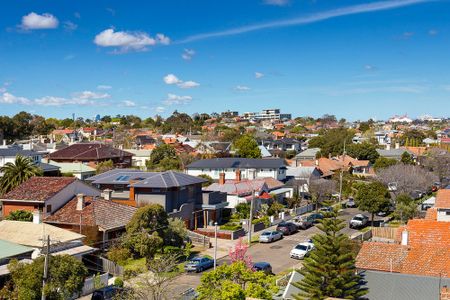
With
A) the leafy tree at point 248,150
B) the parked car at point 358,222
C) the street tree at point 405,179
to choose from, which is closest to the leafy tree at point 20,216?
the parked car at point 358,222

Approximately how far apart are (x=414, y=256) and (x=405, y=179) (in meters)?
34.3

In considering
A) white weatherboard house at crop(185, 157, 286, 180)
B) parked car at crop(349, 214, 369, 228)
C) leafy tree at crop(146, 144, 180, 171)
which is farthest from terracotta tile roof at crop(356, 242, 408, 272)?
leafy tree at crop(146, 144, 180, 171)

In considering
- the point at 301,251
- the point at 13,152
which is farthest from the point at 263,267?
the point at 13,152

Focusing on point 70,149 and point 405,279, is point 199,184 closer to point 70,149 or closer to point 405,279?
point 405,279

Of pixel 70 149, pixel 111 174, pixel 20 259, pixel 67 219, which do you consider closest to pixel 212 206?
pixel 111 174

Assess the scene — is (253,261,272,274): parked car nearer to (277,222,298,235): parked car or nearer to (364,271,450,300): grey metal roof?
(364,271,450,300): grey metal roof

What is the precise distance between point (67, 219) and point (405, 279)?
23193mm

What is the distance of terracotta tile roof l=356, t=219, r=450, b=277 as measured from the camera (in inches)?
1045

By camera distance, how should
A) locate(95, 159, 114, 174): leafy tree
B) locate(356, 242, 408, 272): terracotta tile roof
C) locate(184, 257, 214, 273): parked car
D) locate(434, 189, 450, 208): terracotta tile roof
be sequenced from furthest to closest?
locate(95, 159, 114, 174): leafy tree < locate(434, 189, 450, 208): terracotta tile roof < locate(184, 257, 214, 273): parked car < locate(356, 242, 408, 272): terracotta tile roof

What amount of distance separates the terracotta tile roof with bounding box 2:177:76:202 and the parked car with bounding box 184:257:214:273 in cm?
1310

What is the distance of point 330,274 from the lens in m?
25.3

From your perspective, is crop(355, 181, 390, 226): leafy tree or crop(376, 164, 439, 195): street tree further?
crop(376, 164, 439, 195): street tree

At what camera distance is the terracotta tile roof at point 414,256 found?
26.5 metres

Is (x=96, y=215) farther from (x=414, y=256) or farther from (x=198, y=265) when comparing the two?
(x=414, y=256)
